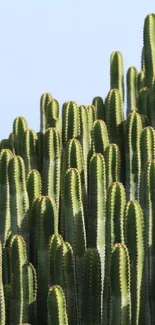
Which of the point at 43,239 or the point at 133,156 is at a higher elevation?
the point at 133,156

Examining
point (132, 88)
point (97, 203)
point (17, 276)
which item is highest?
point (132, 88)

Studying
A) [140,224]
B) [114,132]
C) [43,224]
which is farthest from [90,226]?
[114,132]

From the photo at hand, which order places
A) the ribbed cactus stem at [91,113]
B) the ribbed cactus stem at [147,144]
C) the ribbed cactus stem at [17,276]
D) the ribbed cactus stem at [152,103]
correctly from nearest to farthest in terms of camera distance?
the ribbed cactus stem at [17,276]
the ribbed cactus stem at [147,144]
the ribbed cactus stem at [152,103]
the ribbed cactus stem at [91,113]

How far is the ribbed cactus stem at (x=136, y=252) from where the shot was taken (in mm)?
5277

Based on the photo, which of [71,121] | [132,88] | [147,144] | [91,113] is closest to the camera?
[147,144]

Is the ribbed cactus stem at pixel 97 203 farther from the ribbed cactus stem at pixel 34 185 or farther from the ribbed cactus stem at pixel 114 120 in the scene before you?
the ribbed cactus stem at pixel 114 120

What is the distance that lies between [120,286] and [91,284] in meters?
0.31

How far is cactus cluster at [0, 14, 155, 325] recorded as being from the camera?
5312 mm

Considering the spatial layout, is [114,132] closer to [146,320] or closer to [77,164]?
[77,164]

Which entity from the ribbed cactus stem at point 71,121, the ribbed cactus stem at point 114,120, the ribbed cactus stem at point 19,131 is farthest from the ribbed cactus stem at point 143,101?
the ribbed cactus stem at point 19,131

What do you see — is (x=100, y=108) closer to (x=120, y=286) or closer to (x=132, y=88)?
(x=132, y=88)

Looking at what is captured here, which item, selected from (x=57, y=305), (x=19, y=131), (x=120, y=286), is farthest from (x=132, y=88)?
(x=57, y=305)

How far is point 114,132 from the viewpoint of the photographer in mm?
7352

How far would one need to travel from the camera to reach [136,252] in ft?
17.6
